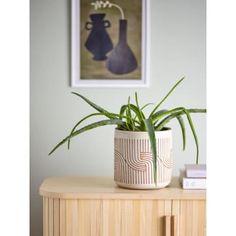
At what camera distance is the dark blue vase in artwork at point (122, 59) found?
2855 mm

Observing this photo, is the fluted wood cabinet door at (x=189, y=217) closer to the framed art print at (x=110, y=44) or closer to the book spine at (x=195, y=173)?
the book spine at (x=195, y=173)

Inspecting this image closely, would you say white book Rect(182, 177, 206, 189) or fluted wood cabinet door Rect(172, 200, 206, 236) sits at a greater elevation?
white book Rect(182, 177, 206, 189)

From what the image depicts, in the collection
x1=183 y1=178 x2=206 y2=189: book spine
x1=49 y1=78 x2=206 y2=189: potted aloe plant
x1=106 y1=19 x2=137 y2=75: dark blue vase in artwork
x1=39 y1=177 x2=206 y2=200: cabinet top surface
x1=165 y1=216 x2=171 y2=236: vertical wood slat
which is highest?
x1=106 y1=19 x2=137 y2=75: dark blue vase in artwork

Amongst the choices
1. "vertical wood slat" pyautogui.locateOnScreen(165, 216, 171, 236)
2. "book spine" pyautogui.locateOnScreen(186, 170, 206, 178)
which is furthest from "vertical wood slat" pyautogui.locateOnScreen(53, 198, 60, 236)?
"book spine" pyautogui.locateOnScreen(186, 170, 206, 178)

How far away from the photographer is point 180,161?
289 cm

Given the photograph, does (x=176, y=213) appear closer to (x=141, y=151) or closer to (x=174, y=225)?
(x=174, y=225)

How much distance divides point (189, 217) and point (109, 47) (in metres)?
1.28

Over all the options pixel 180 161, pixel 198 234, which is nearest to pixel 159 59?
pixel 180 161

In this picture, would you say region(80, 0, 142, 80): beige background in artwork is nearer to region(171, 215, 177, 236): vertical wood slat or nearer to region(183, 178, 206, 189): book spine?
region(183, 178, 206, 189): book spine

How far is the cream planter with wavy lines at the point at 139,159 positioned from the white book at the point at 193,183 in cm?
7

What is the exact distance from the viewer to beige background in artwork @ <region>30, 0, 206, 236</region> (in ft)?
9.33
